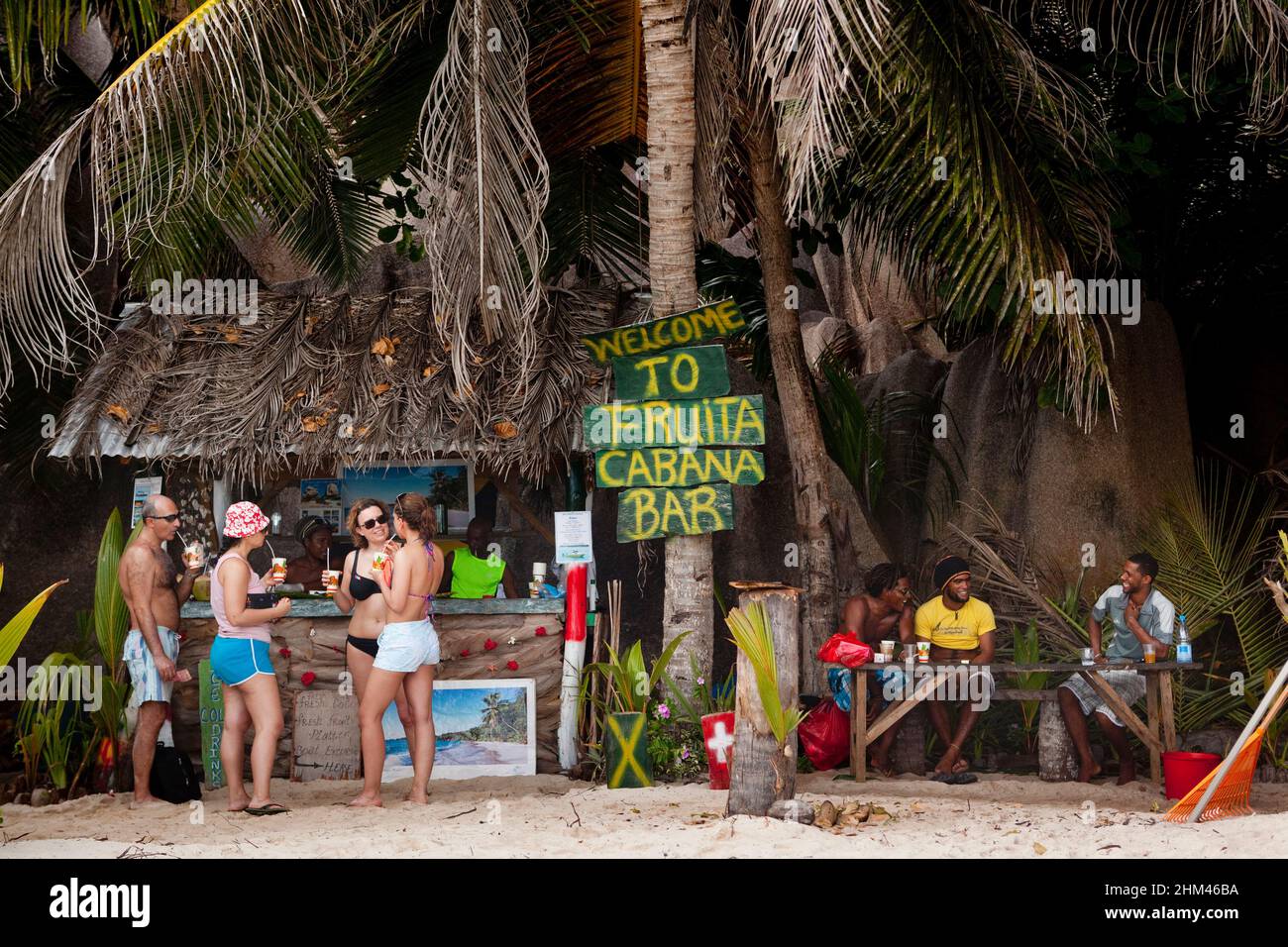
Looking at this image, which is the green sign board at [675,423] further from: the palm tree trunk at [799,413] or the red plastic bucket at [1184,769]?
the red plastic bucket at [1184,769]

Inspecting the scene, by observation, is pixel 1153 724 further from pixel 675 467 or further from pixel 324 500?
pixel 324 500

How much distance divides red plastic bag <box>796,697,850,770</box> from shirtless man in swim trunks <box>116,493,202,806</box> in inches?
140

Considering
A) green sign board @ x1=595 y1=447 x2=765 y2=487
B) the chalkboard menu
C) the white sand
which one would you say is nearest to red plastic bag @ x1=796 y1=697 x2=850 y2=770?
the white sand

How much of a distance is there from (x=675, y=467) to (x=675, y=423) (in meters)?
0.26

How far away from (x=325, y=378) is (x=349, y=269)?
5.04 ft

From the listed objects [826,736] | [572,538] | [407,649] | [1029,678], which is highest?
[572,538]

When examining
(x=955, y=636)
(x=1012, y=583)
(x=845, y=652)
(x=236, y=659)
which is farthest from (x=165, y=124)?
(x=1012, y=583)

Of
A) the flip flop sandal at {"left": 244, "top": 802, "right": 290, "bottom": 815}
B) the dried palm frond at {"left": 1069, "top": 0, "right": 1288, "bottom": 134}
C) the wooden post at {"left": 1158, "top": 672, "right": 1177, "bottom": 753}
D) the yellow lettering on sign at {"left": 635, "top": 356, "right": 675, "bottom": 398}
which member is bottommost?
the flip flop sandal at {"left": 244, "top": 802, "right": 290, "bottom": 815}

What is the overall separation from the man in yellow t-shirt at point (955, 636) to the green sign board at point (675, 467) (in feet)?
4.15

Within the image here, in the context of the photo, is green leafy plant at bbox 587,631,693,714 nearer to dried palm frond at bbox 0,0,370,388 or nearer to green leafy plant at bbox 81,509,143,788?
green leafy plant at bbox 81,509,143,788

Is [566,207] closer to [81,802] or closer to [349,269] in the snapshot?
[349,269]

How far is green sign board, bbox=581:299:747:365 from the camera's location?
299 inches

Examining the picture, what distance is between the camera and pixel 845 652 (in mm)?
7148
